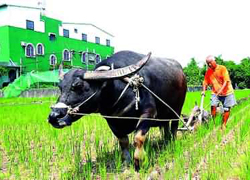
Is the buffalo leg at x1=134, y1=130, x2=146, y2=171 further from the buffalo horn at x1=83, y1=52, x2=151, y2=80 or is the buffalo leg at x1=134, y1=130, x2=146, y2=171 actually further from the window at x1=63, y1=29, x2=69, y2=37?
the window at x1=63, y1=29, x2=69, y2=37

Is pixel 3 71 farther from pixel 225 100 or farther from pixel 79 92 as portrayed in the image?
pixel 79 92

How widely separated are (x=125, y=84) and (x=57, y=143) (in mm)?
1518

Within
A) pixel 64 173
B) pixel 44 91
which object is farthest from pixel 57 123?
pixel 44 91

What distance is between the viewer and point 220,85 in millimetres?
4742

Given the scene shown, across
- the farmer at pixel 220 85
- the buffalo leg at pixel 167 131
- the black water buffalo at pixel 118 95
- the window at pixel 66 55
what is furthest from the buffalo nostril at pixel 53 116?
the window at pixel 66 55

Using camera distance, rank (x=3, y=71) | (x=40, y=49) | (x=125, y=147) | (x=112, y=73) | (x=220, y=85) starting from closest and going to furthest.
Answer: (x=112, y=73) < (x=125, y=147) < (x=220, y=85) < (x=3, y=71) < (x=40, y=49)

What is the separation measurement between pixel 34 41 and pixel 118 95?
20.6 metres

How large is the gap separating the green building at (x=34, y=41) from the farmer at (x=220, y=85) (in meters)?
14.1

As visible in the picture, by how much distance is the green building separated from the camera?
66.7 ft

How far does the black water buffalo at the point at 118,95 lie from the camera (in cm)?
264

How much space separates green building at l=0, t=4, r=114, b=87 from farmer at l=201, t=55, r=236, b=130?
14072 mm

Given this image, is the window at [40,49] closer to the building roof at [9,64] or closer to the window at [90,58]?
the building roof at [9,64]

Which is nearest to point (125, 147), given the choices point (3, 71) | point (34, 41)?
point (3, 71)

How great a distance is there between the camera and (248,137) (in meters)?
3.70
